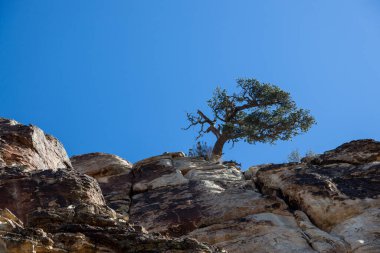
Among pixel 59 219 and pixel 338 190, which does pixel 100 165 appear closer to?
pixel 338 190

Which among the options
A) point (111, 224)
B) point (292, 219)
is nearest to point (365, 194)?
point (292, 219)

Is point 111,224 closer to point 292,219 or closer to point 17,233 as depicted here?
point 17,233

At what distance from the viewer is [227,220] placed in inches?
559

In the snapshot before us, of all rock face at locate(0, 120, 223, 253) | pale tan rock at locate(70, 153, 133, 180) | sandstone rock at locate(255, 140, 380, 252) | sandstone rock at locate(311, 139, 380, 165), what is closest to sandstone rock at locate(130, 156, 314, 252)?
sandstone rock at locate(255, 140, 380, 252)

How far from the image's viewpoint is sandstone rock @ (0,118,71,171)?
14227mm

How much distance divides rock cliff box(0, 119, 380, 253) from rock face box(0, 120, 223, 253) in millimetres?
16

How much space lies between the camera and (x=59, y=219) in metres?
8.78

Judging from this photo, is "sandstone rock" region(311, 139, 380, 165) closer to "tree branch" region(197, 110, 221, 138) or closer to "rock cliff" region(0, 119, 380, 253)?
"rock cliff" region(0, 119, 380, 253)

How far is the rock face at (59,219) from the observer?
7.34 m

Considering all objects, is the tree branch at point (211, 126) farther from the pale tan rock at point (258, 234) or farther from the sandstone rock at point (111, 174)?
the pale tan rock at point (258, 234)

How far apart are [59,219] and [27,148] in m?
6.75

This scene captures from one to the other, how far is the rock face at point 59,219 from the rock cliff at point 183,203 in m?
0.02

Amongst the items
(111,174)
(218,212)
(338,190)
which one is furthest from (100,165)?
(338,190)

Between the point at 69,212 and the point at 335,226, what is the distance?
6.89 metres
